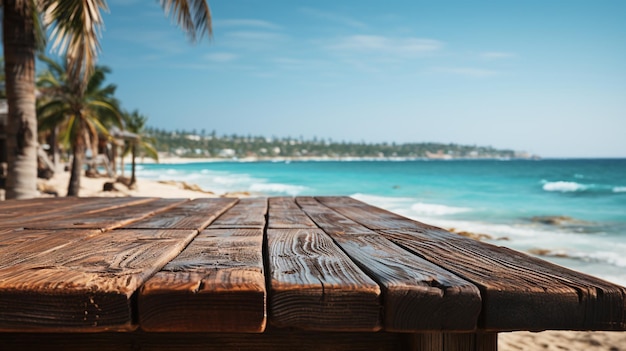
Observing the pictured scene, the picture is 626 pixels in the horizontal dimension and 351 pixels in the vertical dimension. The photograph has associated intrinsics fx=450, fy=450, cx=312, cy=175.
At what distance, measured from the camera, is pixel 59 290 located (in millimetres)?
763

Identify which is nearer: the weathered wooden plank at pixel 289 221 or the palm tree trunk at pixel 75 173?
the weathered wooden plank at pixel 289 221

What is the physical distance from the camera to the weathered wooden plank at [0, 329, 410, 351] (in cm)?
105

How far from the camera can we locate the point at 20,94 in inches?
234

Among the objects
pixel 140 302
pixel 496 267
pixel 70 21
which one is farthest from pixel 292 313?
pixel 70 21

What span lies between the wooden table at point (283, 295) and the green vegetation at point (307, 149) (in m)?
123

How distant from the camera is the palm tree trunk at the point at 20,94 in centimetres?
582

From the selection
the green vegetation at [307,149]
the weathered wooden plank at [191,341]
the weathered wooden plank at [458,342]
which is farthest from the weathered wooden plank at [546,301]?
the green vegetation at [307,149]

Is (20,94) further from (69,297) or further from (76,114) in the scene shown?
(76,114)

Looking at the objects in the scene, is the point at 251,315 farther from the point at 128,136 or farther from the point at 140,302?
the point at 128,136


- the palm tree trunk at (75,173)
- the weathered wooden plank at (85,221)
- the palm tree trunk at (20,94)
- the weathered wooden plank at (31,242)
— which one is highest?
the palm tree trunk at (20,94)

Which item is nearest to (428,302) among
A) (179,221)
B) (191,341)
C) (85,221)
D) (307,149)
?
(191,341)

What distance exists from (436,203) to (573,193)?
40.1ft

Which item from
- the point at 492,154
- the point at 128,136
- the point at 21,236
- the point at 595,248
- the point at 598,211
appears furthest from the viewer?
the point at 492,154

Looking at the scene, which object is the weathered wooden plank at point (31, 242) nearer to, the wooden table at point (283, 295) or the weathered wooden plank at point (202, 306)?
the wooden table at point (283, 295)
